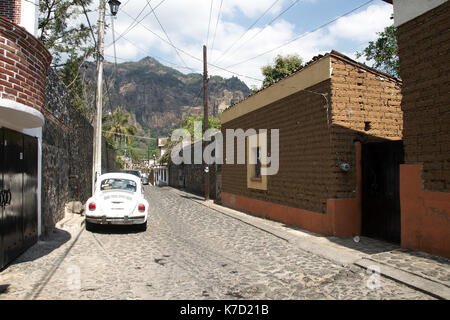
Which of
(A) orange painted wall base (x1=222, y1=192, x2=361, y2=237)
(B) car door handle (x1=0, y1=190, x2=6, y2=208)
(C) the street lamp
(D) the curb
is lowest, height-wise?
(D) the curb

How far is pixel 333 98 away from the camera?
8383 millimetres

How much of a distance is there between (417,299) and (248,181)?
9706mm

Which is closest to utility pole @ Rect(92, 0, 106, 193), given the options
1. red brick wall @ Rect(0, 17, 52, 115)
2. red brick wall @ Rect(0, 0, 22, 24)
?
red brick wall @ Rect(0, 0, 22, 24)

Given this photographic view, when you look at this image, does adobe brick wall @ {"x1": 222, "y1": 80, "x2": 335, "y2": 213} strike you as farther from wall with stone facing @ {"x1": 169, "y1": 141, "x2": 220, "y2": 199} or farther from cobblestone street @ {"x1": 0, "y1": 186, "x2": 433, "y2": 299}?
wall with stone facing @ {"x1": 169, "y1": 141, "x2": 220, "y2": 199}

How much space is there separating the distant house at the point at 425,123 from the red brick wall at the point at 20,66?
6632 millimetres

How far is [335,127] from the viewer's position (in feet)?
27.4

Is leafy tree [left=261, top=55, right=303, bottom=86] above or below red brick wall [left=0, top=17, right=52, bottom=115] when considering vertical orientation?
above

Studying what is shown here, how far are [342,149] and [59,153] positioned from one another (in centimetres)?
821

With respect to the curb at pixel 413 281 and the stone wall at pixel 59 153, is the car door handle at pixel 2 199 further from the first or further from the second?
the curb at pixel 413 281

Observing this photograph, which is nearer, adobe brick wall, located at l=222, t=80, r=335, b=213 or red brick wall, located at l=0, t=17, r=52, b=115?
red brick wall, located at l=0, t=17, r=52, b=115

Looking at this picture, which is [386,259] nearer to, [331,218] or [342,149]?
[331,218]

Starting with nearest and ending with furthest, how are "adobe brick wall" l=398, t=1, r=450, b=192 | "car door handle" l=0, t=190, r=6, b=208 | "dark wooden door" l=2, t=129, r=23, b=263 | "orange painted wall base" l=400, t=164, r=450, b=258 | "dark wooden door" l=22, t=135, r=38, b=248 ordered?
1. "car door handle" l=0, t=190, r=6, b=208
2. "dark wooden door" l=2, t=129, r=23, b=263
3. "orange painted wall base" l=400, t=164, r=450, b=258
4. "adobe brick wall" l=398, t=1, r=450, b=192
5. "dark wooden door" l=22, t=135, r=38, b=248

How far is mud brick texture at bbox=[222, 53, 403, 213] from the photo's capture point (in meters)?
8.37

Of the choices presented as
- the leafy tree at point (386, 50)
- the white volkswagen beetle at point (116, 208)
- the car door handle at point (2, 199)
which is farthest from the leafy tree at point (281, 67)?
the car door handle at point (2, 199)
